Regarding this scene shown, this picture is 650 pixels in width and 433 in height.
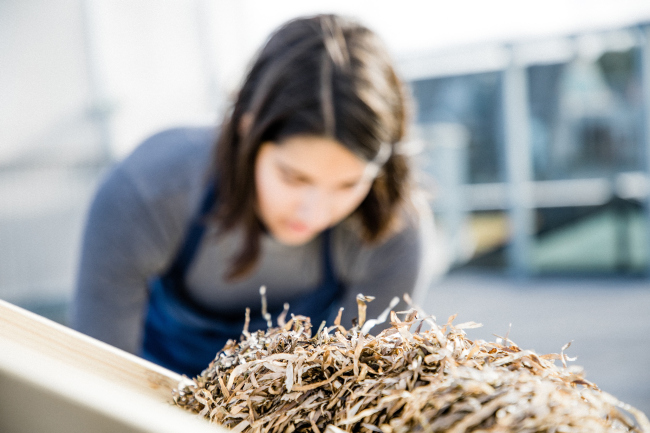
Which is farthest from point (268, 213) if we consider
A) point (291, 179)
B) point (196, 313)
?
point (196, 313)

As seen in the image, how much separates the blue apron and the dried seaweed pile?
70 cm

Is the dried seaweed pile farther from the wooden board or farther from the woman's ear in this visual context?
the woman's ear

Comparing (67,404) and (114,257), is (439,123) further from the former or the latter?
(67,404)

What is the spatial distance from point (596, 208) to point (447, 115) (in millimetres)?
1481

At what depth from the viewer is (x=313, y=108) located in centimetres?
99

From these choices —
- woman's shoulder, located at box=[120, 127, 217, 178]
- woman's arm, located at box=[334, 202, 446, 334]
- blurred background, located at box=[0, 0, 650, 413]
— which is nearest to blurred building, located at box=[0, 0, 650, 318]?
blurred background, located at box=[0, 0, 650, 413]

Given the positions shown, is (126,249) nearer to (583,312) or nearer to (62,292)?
(62,292)

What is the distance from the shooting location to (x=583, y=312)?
3588mm

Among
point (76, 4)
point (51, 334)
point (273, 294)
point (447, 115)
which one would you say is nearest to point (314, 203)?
point (273, 294)

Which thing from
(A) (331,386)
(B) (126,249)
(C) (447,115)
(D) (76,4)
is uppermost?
(D) (76,4)

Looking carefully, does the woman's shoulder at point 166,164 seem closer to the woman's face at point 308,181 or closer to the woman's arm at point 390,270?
the woman's face at point 308,181

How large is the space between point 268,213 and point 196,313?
26 centimetres

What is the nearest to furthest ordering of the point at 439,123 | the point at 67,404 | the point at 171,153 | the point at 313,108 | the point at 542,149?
the point at 67,404
the point at 313,108
the point at 171,153
the point at 542,149
the point at 439,123

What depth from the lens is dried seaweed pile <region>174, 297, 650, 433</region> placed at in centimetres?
31
